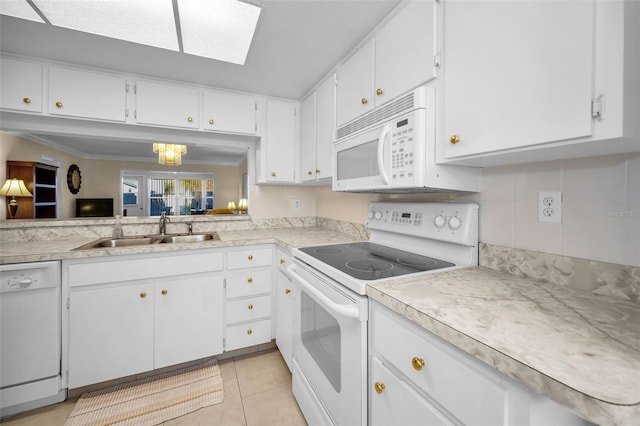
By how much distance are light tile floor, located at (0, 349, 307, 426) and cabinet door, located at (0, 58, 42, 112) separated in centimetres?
189

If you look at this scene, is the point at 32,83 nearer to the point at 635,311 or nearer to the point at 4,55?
the point at 4,55

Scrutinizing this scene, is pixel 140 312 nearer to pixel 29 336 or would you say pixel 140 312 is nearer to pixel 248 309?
pixel 29 336

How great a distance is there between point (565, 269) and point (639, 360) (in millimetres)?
512

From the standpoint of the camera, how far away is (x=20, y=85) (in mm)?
1718

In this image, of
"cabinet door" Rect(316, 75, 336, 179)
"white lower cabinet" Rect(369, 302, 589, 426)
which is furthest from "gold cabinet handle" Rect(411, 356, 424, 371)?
"cabinet door" Rect(316, 75, 336, 179)

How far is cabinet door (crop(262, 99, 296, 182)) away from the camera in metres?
2.40

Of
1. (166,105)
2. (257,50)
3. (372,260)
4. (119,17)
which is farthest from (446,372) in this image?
(166,105)

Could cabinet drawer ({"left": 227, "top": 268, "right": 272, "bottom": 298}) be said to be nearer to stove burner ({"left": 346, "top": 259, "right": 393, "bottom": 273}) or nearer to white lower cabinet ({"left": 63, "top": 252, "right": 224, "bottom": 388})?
white lower cabinet ({"left": 63, "top": 252, "right": 224, "bottom": 388})

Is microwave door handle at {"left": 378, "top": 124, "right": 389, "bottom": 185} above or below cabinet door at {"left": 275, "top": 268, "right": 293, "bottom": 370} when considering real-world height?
above

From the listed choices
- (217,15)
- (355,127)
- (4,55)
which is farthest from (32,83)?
(355,127)

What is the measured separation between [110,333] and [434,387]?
1.91m

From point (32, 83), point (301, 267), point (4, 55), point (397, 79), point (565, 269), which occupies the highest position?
point (4, 55)

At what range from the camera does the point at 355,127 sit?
158 cm

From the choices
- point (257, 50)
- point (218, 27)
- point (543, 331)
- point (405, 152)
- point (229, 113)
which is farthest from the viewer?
point (229, 113)
